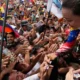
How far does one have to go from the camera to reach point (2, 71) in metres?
2.99

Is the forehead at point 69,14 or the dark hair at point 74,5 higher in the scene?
the dark hair at point 74,5

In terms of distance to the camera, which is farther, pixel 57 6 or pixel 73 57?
pixel 57 6

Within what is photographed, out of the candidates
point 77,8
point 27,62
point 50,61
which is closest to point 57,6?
point 27,62

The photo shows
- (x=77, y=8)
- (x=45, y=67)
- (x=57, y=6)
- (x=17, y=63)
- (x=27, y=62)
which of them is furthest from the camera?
(x=57, y=6)

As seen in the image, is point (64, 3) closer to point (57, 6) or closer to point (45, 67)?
point (45, 67)

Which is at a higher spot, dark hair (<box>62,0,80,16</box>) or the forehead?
dark hair (<box>62,0,80,16</box>)

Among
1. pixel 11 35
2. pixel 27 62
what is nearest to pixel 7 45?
pixel 11 35

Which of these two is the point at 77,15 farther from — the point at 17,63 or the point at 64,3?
the point at 17,63

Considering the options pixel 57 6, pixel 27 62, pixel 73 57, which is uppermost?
pixel 57 6

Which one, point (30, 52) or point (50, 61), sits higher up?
point (50, 61)

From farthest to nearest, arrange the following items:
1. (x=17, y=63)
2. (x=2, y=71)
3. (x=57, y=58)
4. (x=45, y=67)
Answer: (x=17, y=63) → (x=2, y=71) → (x=57, y=58) → (x=45, y=67)

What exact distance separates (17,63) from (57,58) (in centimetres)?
98

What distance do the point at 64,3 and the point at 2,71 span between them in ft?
3.85

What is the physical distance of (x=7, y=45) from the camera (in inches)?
166
